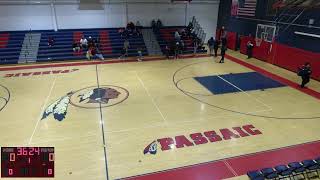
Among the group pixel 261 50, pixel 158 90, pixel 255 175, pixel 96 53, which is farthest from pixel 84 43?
pixel 255 175

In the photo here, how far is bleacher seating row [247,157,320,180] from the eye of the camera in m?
6.62

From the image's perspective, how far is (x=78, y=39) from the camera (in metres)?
20.8

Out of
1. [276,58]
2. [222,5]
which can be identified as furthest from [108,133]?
[222,5]

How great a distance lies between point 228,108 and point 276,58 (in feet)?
27.7

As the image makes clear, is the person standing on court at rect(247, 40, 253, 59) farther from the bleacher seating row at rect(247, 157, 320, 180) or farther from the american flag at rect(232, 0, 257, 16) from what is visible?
the bleacher seating row at rect(247, 157, 320, 180)

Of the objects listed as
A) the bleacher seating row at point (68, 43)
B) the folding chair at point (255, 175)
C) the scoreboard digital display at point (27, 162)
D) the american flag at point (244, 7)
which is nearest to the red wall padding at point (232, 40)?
the american flag at point (244, 7)

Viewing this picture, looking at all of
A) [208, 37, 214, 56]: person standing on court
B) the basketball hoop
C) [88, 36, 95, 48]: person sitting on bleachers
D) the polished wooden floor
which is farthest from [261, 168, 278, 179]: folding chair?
[88, 36, 95, 48]: person sitting on bleachers

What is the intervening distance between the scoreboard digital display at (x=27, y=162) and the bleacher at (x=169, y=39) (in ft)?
56.1

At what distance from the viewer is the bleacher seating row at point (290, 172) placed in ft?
21.7

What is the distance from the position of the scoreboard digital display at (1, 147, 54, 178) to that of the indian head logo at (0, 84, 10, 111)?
26.1ft

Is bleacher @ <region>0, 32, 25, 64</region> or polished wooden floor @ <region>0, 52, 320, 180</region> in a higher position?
bleacher @ <region>0, 32, 25, 64</region>

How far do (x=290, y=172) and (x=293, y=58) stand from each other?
11228mm

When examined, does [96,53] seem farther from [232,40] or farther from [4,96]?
[232,40]

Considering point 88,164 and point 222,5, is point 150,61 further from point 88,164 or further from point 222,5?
point 88,164
